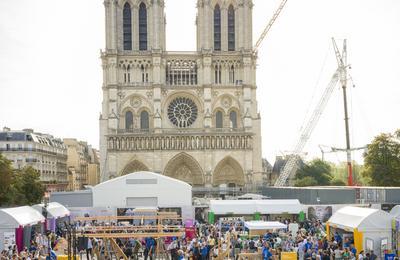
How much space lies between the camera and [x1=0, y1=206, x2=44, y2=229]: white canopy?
85.0 feet

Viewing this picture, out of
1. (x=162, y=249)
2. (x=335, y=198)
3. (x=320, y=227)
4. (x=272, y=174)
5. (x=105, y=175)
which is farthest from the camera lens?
(x=272, y=174)

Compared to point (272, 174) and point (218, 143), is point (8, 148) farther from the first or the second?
point (272, 174)

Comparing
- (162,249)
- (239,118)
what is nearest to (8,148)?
(239,118)

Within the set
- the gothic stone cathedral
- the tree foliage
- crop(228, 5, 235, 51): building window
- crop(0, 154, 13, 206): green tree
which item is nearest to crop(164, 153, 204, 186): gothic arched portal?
the gothic stone cathedral

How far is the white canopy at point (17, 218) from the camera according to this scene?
25.9 meters

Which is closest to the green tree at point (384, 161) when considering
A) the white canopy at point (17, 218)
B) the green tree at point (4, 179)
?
the green tree at point (4, 179)

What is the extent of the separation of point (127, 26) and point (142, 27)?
1773 mm

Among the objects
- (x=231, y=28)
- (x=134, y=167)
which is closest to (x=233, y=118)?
(x=231, y=28)

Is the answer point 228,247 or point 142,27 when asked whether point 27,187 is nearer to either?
point 142,27

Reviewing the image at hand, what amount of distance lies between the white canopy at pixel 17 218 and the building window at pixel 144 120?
4214 centimetres

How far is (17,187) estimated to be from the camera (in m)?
53.1

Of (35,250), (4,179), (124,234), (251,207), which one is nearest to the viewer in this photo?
(124,234)

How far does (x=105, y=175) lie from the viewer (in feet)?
227

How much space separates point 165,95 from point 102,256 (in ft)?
157
